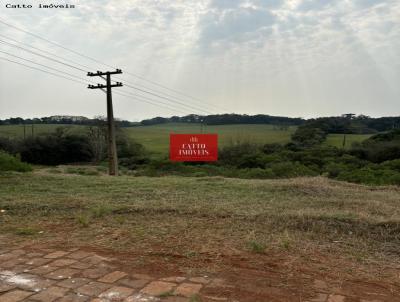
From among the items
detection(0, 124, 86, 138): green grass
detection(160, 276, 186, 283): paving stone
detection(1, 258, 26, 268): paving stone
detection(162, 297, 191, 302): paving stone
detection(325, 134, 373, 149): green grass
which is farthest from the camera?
detection(0, 124, 86, 138): green grass

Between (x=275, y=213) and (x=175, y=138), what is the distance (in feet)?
49.4

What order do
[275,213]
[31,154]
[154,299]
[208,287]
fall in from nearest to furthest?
[154,299]
[208,287]
[275,213]
[31,154]

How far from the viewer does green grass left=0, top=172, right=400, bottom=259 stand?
3.95m

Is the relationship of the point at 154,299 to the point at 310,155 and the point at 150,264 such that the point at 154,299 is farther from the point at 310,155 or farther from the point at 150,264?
the point at 310,155

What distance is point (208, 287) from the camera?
2.73 meters

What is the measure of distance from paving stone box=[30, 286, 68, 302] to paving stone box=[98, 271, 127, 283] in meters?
0.30

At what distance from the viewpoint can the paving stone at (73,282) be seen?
2.78 metres

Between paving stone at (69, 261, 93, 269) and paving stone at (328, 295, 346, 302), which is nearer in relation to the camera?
paving stone at (328, 295, 346, 302)

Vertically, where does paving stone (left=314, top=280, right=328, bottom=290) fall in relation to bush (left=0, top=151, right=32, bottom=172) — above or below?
below

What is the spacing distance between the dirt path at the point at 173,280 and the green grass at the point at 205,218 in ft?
1.33

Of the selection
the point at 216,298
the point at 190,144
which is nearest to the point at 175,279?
the point at 216,298

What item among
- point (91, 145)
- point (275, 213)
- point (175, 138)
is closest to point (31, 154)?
point (91, 145)

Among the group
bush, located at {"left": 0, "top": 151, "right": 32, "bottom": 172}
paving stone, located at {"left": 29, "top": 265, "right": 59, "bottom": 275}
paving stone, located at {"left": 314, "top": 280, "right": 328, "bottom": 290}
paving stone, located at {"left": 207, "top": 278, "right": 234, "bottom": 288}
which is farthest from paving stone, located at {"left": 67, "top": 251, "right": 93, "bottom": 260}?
bush, located at {"left": 0, "top": 151, "right": 32, "bottom": 172}

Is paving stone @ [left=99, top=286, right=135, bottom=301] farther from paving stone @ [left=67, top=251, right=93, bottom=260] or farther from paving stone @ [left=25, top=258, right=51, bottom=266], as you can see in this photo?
paving stone @ [left=25, top=258, right=51, bottom=266]
